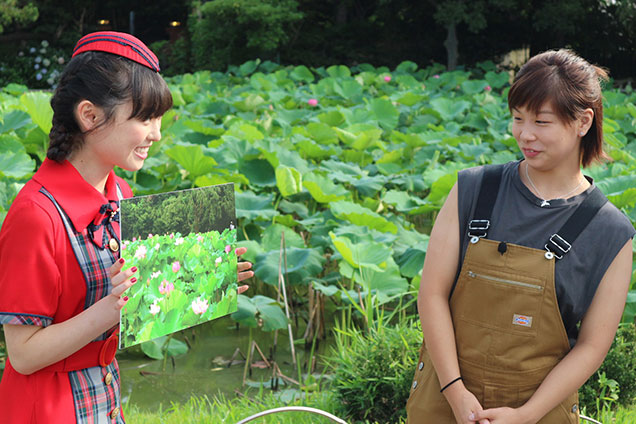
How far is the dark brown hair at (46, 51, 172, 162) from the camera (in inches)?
47.1

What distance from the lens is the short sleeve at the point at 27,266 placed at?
1109 millimetres

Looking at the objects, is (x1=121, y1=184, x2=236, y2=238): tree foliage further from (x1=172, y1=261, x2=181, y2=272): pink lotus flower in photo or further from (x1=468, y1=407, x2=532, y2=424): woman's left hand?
(x1=468, y1=407, x2=532, y2=424): woman's left hand

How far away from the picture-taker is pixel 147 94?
123 cm

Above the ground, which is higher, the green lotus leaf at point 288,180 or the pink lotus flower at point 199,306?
the pink lotus flower at point 199,306

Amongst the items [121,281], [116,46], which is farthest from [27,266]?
[116,46]

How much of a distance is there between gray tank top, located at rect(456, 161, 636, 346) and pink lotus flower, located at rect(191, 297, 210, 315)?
0.50 metres

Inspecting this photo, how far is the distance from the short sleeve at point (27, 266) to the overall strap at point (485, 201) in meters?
0.76

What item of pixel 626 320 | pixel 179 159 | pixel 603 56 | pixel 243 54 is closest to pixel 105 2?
pixel 243 54

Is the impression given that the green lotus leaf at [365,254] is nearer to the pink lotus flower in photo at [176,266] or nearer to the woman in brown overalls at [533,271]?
the woman in brown overalls at [533,271]

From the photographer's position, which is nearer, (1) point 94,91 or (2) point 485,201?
(1) point 94,91

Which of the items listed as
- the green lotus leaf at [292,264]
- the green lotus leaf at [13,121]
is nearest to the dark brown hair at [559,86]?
the green lotus leaf at [292,264]

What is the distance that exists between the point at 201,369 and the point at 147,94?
214cm

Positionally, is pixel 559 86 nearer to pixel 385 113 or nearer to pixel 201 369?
pixel 201 369

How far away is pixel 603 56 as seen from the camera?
13688 millimetres
